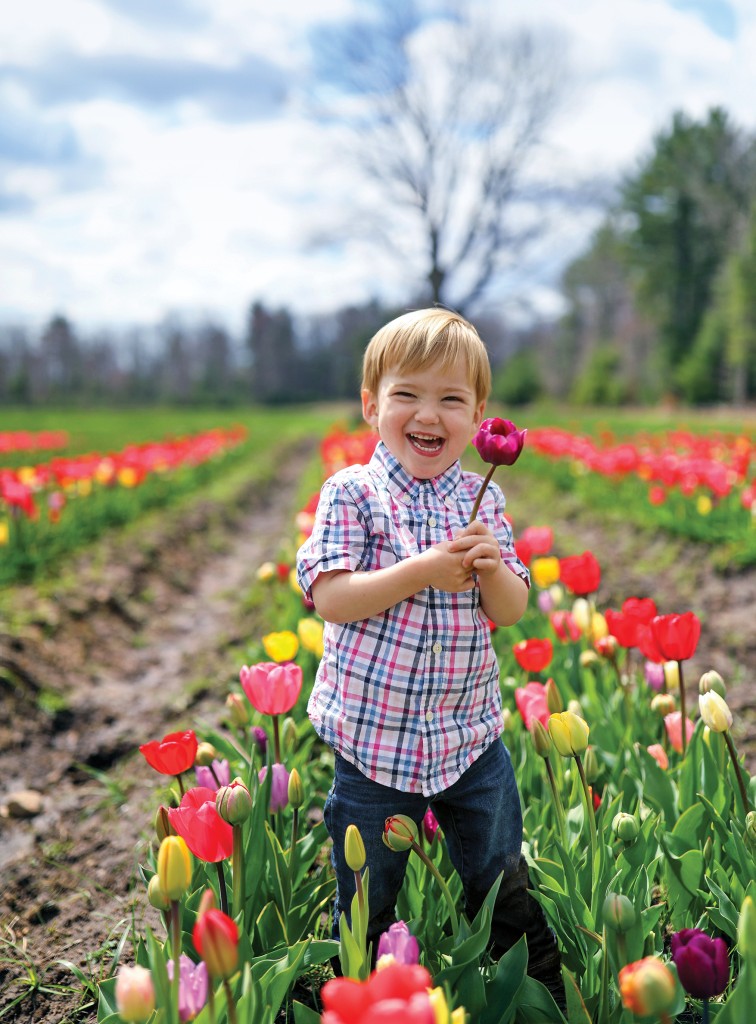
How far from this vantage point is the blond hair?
5.09 ft

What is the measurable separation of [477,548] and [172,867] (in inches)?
25.8

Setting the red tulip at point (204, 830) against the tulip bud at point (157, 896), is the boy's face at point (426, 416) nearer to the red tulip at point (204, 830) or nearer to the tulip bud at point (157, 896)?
the red tulip at point (204, 830)

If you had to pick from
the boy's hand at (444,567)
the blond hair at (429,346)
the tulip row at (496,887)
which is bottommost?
the tulip row at (496,887)

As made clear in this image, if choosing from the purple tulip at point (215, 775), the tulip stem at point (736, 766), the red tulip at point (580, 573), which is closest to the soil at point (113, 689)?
the purple tulip at point (215, 775)

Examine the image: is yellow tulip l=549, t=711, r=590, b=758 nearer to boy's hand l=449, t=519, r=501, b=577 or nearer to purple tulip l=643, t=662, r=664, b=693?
boy's hand l=449, t=519, r=501, b=577

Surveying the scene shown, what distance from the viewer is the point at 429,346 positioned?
1538mm

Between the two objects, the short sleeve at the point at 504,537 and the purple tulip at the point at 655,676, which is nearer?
the short sleeve at the point at 504,537

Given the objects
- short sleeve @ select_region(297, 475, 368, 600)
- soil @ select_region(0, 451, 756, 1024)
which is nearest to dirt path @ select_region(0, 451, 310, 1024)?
soil @ select_region(0, 451, 756, 1024)

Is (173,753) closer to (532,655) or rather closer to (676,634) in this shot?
(532,655)

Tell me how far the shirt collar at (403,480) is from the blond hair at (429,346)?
0.49 feet

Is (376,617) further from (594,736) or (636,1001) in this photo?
(594,736)

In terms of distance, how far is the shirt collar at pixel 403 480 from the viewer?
1618 mm

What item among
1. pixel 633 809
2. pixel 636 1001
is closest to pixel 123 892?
pixel 633 809

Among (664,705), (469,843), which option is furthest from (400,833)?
(664,705)
